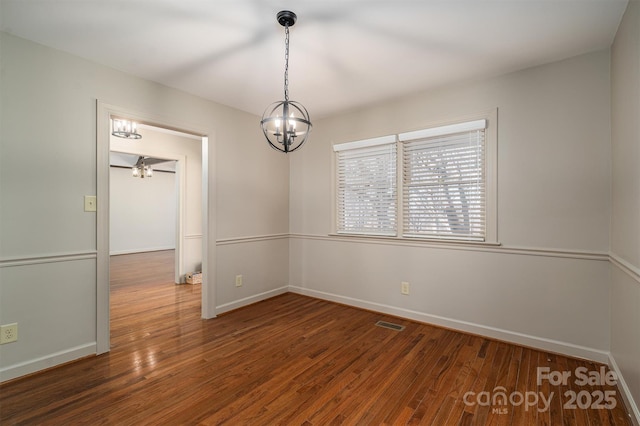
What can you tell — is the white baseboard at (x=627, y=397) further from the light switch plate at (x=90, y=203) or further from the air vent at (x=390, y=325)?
the light switch plate at (x=90, y=203)

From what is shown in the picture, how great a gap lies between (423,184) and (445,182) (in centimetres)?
24

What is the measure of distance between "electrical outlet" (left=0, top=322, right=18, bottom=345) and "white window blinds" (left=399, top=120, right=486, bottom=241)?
11.8 ft

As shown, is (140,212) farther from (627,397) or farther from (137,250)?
(627,397)

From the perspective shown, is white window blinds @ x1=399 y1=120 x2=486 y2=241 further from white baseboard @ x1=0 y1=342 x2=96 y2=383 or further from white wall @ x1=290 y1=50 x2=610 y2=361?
white baseboard @ x1=0 y1=342 x2=96 y2=383

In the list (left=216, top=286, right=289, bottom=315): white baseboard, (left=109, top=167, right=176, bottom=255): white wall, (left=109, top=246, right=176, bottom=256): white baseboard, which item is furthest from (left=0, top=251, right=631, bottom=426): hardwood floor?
(left=109, top=167, right=176, bottom=255): white wall

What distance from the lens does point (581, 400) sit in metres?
2.01

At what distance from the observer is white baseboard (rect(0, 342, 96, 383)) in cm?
222

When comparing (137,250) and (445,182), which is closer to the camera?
(445,182)

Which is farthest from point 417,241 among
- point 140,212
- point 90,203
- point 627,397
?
point 140,212

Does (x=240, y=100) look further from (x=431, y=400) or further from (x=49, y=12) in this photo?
(x=431, y=400)

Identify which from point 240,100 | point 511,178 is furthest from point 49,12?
point 511,178

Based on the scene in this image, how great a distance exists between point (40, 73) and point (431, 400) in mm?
3837

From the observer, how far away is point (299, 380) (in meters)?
2.25

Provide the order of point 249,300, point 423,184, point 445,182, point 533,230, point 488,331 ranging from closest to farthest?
point 533,230
point 488,331
point 445,182
point 423,184
point 249,300
